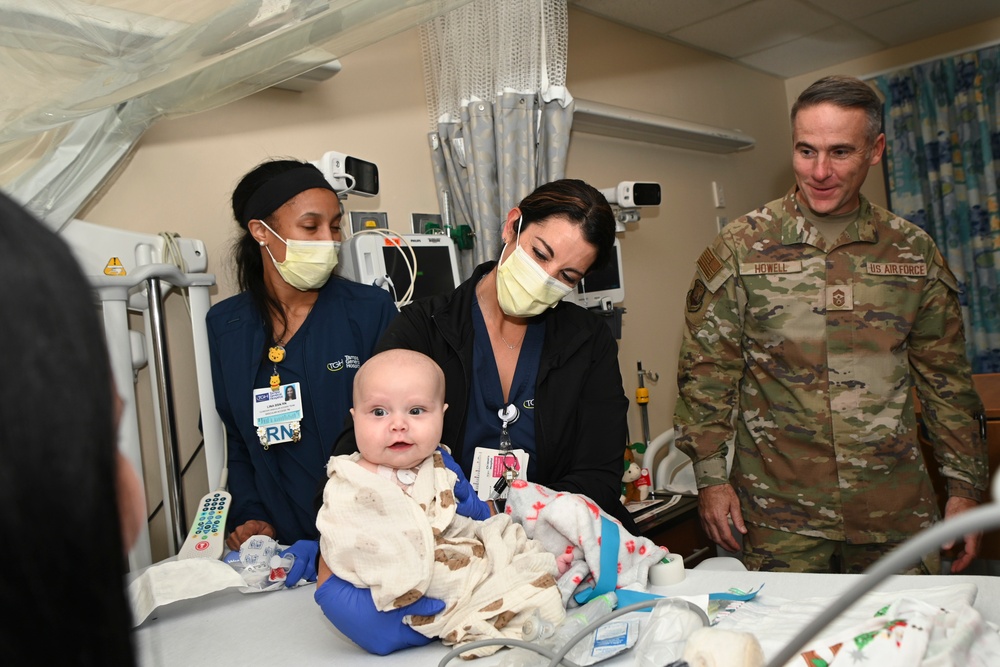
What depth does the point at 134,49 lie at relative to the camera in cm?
173

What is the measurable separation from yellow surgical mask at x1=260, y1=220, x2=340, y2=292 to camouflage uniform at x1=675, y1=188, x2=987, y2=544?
1008 millimetres

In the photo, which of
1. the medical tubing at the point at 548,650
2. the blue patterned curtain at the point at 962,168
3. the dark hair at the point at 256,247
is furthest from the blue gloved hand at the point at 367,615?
the blue patterned curtain at the point at 962,168

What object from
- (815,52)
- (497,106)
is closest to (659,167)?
(815,52)

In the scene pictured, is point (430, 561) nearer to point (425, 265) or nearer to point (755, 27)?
point (425, 265)

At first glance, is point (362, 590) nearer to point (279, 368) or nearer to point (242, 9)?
point (279, 368)

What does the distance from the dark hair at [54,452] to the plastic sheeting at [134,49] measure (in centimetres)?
141

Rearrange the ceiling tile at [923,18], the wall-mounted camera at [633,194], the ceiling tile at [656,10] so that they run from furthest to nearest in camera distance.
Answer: the ceiling tile at [923,18] → the ceiling tile at [656,10] → the wall-mounted camera at [633,194]

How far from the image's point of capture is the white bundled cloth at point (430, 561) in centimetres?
119

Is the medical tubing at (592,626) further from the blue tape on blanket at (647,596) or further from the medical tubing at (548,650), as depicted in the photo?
the blue tape on blanket at (647,596)

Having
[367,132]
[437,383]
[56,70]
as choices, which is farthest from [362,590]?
[367,132]

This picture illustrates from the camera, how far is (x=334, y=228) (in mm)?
2193

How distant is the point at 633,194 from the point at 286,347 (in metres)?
1.80

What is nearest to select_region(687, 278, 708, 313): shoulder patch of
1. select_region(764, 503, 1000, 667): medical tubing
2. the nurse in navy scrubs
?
the nurse in navy scrubs

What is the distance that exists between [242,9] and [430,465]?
1.06 metres
